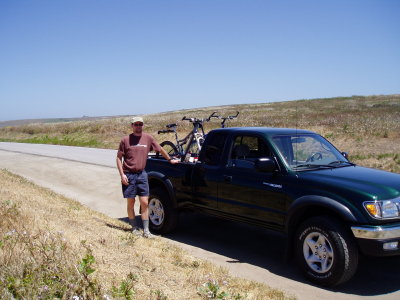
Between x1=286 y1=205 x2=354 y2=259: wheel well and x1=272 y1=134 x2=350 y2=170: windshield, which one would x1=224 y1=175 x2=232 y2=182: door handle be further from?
x1=286 y1=205 x2=354 y2=259: wheel well

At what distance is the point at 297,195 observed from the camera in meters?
5.52

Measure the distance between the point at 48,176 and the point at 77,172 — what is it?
1.00 metres

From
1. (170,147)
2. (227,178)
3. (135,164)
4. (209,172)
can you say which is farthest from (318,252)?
(170,147)

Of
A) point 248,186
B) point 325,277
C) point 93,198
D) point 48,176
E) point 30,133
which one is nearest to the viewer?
point 325,277

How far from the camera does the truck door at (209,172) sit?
672 centimetres

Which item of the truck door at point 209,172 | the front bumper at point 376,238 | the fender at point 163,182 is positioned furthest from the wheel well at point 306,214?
the fender at point 163,182

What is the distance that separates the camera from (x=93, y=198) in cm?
1136

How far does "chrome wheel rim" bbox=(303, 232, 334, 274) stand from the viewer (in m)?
5.15

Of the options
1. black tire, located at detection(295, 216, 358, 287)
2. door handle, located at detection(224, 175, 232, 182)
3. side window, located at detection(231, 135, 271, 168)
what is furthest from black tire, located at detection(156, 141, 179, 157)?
black tire, located at detection(295, 216, 358, 287)

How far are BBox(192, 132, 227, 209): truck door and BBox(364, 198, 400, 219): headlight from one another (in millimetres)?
2364

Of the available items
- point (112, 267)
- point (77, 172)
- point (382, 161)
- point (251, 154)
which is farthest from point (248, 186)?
point (382, 161)

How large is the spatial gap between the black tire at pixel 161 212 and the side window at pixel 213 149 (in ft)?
3.70

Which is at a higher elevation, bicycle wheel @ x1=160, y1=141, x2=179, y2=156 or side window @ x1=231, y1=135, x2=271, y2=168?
side window @ x1=231, y1=135, x2=271, y2=168

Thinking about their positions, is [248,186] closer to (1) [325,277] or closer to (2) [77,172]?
(1) [325,277]
